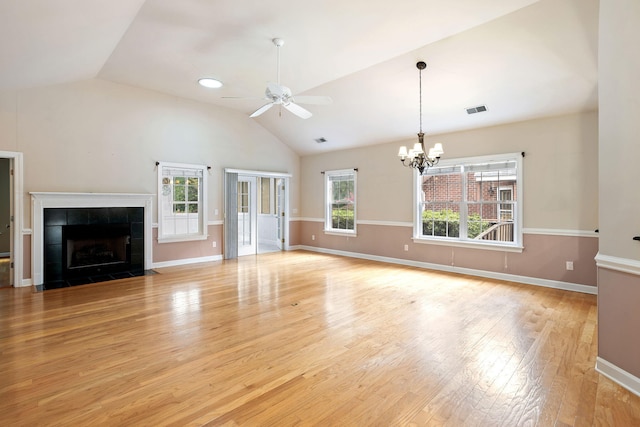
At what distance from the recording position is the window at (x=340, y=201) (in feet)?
25.8

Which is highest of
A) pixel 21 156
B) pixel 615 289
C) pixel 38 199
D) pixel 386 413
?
pixel 21 156

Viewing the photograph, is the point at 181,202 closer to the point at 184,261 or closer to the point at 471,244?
the point at 184,261

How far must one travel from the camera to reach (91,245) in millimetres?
5652

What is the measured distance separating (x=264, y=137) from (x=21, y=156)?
457 cm

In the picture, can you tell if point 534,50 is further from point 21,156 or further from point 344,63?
point 21,156

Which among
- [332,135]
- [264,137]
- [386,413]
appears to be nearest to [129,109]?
[264,137]

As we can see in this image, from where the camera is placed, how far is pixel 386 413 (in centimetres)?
200

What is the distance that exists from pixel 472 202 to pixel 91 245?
6889 mm

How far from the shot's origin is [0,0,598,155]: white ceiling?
3.20 meters

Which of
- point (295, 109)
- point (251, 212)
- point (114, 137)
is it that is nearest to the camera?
point (295, 109)

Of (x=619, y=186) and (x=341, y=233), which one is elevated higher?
(x=619, y=186)

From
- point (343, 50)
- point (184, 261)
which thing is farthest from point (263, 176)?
point (343, 50)

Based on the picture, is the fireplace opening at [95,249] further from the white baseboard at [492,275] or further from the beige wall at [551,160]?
the beige wall at [551,160]

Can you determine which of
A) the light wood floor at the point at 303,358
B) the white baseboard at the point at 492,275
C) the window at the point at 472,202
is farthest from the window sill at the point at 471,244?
the light wood floor at the point at 303,358
